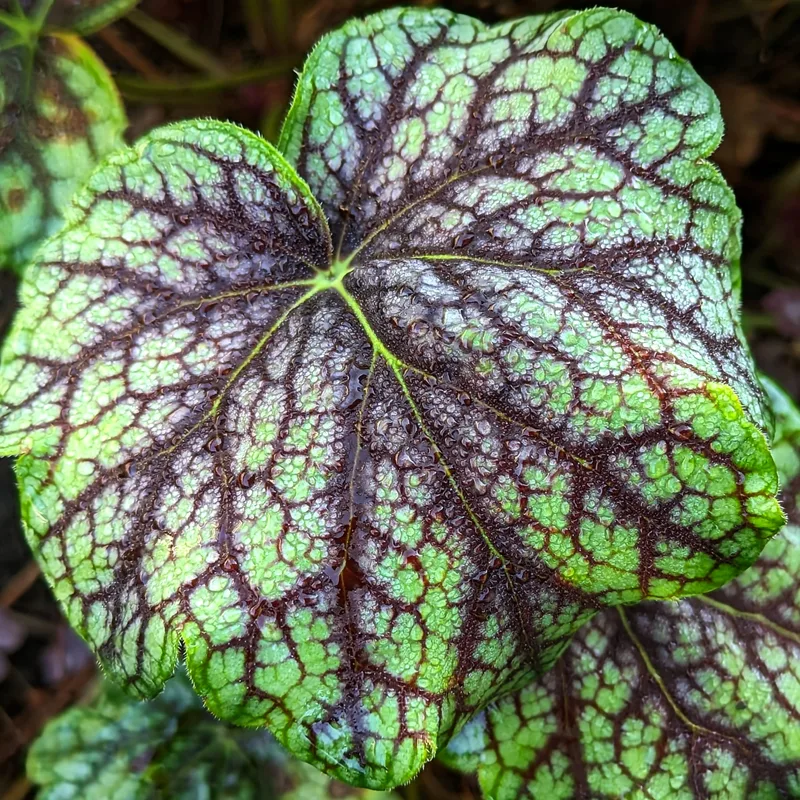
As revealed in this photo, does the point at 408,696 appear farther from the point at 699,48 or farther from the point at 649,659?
the point at 699,48

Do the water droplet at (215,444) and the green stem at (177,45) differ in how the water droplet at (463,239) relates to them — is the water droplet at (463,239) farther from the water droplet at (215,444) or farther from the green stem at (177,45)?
the green stem at (177,45)

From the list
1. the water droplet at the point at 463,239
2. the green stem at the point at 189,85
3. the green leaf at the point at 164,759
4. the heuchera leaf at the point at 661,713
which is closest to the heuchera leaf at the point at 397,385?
the water droplet at the point at 463,239

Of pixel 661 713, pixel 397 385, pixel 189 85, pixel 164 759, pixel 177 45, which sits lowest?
pixel 661 713

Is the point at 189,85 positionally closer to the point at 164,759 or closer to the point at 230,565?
the point at 230,565

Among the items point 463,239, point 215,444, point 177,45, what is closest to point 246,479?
point 215,444

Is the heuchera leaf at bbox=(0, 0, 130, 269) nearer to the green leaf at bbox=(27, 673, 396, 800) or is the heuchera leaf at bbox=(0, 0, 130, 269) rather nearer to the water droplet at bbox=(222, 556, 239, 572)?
the water droplet at bbox=(222, 556, 239, 572)

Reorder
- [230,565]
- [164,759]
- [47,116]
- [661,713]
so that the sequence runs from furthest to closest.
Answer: [164,759]
[47,116]
[661,713]
[230,565]

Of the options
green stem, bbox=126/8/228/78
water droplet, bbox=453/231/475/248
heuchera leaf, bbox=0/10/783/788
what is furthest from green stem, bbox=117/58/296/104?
water droplet, bbox=453/231/475/248
